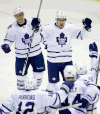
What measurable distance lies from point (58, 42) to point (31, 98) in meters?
1.59

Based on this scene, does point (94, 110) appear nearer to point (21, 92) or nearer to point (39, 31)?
point (21, 92)

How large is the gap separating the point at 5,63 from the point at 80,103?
12.5ft

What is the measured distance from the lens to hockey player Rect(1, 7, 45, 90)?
5.30m

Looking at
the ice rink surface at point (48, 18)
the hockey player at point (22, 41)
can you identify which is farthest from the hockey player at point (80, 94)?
the ice rink surface at point (48, 18)

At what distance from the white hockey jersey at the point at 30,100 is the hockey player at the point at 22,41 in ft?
5.08

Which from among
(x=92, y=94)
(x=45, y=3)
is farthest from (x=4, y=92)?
(x=45, y=3)

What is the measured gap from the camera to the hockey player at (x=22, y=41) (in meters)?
5.30

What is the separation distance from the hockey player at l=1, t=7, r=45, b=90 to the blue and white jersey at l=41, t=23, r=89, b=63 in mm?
194

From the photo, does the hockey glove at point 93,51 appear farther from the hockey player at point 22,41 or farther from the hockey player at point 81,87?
the hockey player at point 22,41

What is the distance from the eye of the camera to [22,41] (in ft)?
17.6

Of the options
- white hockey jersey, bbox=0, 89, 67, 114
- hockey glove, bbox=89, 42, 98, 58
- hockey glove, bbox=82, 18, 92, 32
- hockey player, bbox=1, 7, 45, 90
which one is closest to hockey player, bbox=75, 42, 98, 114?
hockey glove, bbox=89, 42, 98, 58

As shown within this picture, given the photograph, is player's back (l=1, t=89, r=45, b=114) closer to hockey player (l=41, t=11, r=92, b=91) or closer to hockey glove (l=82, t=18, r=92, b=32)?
hockey player (l=41, t=11, r=92, b=91)

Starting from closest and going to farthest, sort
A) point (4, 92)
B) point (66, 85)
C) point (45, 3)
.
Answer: point (66, 85), point (4, 92), point (45, 3)

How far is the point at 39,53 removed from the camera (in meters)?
5.57
